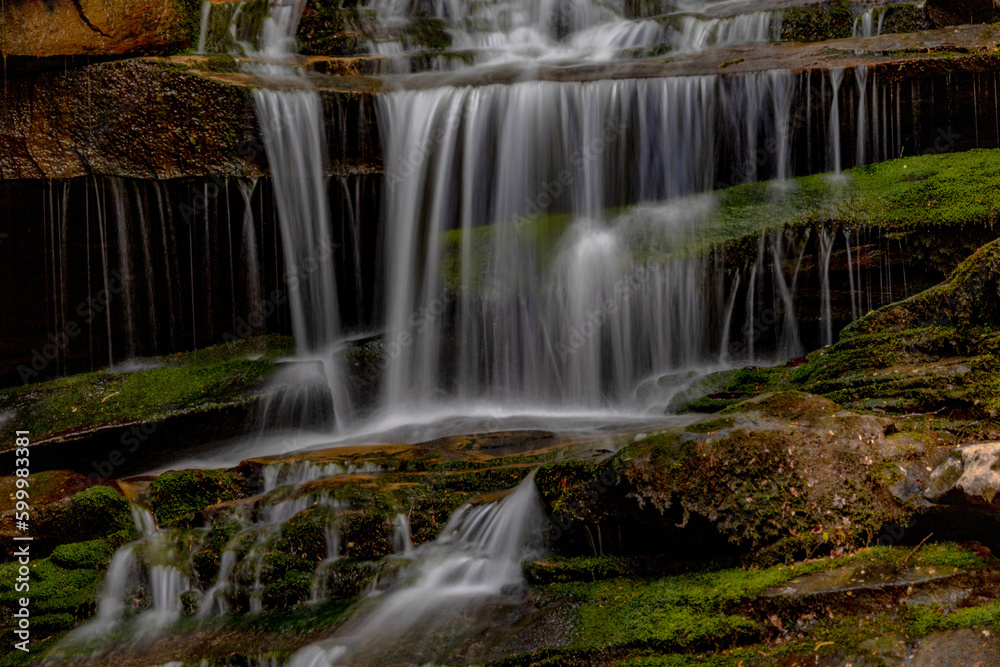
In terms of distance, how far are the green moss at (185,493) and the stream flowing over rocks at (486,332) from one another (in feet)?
0.09

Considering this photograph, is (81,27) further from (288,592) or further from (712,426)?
(712,426)

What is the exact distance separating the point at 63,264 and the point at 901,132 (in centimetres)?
947

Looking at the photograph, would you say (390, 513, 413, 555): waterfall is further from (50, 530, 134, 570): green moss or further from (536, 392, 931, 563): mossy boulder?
(50, 530, 134, 570): green moss

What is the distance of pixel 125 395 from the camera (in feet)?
27.6

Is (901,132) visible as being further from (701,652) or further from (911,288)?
(701,652)

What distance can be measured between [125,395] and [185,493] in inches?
98.0

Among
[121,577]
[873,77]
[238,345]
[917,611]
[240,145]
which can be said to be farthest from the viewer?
[238,345]

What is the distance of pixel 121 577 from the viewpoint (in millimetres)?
5637

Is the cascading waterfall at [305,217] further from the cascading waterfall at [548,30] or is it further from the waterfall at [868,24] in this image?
the waterfall at [868,24]

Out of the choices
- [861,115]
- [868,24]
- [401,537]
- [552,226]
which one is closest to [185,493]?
[401,537]

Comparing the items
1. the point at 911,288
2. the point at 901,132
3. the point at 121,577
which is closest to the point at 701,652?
the point at 121,577

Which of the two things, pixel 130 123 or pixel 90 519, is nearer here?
pixel 90 519

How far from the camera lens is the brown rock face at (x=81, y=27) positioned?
8.67 metres

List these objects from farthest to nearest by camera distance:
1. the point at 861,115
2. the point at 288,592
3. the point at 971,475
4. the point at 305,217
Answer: the point at 305,217, the point at 861,115, the point at 288,592, the point at 971,475
